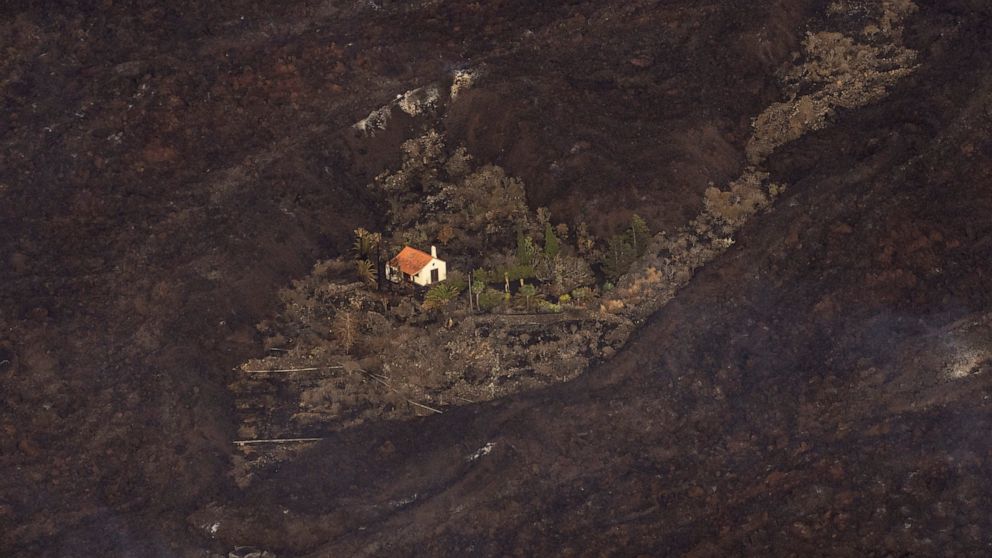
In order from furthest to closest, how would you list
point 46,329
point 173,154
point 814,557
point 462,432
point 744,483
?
point 173,154 < point 46,329 < point 462,432 < point 744,483 < point 814,557

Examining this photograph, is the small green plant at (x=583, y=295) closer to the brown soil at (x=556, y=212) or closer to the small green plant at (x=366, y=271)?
the brown soil at (x=556, y=212)

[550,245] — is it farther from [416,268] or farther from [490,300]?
[416,268]

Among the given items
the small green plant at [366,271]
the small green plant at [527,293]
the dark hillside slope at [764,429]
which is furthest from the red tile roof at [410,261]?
the dark hillside slope at [764,429]

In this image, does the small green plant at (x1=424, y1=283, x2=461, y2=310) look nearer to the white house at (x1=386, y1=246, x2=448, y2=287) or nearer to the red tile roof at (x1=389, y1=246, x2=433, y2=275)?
the white house at (x1=386, y1=246, x2=448, y2=287)

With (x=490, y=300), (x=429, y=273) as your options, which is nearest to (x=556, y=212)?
(x=490, y=300)

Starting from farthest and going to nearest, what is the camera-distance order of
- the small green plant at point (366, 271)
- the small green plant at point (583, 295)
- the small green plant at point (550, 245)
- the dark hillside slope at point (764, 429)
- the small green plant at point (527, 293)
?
the small green plant at point (366, 271) < the small green plant at point (550, 245) < the small green plant at point (527, 293) < the small green plant at point (583, 295) < the dark hillside slope at point (764, 429)

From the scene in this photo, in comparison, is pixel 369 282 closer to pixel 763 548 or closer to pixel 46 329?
pixel 46 329

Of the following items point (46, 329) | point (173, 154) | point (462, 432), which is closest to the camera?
point (462, 432)

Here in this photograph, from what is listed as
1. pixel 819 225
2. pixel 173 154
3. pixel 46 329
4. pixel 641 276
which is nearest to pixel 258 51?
pixel 173 154
